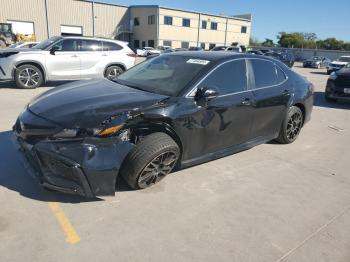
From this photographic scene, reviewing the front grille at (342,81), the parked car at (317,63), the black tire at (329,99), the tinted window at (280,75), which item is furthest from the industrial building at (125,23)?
the tinted window at (280,75)

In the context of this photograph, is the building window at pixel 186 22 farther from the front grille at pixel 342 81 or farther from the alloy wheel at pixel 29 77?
the alloy wheel at pixel 29 77

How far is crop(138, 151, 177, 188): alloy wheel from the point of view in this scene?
11.7ft

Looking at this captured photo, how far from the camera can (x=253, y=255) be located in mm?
2680

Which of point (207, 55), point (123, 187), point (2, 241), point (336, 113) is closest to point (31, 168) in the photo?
point (2, 241)

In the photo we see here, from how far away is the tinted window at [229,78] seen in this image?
4.07m

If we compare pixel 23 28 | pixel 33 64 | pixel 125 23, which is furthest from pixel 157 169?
pixel 125 23

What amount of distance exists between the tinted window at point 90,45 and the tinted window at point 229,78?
7141mm

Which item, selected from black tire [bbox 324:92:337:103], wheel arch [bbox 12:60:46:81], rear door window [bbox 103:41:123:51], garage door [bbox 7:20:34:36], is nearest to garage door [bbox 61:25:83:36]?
garage door [bbox 7:20:34:36]

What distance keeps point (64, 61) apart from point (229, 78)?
7.11 m

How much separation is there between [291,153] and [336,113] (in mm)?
4508

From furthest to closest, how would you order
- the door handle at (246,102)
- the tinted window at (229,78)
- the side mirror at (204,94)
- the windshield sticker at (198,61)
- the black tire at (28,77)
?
1. the black tire at (28,77)
2. the door handle at (246,102)
3. the windshield sticker at (198,61)
4. the tinted window at (229,78)
5. the side mirror at (204,94)

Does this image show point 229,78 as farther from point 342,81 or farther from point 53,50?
point 53,50

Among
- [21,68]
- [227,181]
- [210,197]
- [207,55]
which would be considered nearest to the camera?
[210,197]

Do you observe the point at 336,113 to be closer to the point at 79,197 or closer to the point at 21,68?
the point at 79,197
